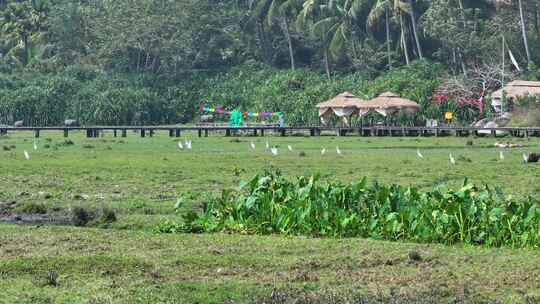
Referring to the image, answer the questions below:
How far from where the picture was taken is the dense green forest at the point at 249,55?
246 feet

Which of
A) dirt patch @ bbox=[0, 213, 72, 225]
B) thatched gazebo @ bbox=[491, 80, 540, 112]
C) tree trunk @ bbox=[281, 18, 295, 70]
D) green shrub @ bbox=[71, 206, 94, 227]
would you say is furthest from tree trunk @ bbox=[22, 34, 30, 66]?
green shrub @ bbox=[71, 206, 94, 227]

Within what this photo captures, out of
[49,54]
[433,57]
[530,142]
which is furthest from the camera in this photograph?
[49,54]

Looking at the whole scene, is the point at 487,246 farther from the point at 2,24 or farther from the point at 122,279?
the point at 2,24

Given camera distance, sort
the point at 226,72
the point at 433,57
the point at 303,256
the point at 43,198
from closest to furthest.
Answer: the point at 303,256
the point at 43,198
the point at 433,57
the point at 226,72

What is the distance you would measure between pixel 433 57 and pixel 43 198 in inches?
2319

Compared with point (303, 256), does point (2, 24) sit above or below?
above

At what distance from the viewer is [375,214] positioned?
18.9m

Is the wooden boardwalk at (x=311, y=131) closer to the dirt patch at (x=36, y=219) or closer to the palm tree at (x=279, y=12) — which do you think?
the palm tree at (x=279, y=12)

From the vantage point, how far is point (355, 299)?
13633 mm

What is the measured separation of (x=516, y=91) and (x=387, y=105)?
711 cm

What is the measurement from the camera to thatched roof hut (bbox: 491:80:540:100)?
65.9 m

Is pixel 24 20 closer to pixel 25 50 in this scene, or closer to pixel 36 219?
pixel 25 50

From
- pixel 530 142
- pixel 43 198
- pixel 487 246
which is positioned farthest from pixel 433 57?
pixel 487 246

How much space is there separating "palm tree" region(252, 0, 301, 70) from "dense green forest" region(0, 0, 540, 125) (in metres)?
0.14
